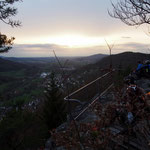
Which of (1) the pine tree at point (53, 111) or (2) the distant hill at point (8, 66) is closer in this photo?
(1) the pine tree at point (53, 111)

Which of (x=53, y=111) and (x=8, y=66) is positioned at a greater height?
(x=53, y=111)

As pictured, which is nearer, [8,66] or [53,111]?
[53,111]

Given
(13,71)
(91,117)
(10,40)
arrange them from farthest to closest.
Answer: (13,71) < (10,40) < (91,117)

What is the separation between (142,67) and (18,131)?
844cm

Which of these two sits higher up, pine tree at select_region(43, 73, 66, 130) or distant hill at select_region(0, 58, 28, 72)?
pine tree at select_region(43, 73, 66, 130)

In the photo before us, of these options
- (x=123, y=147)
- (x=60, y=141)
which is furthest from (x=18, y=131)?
(x=123, y=147)

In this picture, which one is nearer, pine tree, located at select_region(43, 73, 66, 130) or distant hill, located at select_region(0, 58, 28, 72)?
pine tree, located at select_region(43, 73, 66, 130)

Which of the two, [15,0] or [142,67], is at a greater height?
[15,0]

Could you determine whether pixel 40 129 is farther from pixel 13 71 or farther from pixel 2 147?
pixel 13 71

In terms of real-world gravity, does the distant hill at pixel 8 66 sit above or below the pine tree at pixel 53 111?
below

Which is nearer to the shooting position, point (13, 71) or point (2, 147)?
point (2, 147)

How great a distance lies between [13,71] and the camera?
10512 cm

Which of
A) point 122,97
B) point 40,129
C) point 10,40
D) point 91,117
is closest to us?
point 122,97

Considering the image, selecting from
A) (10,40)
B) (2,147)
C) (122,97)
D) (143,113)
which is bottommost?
(2,147)
